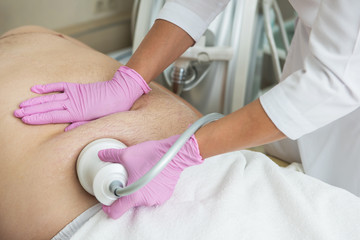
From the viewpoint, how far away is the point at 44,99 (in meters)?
1.17

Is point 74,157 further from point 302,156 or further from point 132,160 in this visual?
point 302,156

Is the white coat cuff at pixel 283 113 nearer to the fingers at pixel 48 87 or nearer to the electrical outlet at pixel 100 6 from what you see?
the fingers at pixel 48 87

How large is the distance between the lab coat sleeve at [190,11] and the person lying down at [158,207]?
0.31 metres

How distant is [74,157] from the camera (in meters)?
1.08

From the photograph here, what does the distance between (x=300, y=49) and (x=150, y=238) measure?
79cm

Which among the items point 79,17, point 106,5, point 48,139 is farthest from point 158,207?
point 106,5

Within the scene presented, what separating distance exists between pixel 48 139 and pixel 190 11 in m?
0.59

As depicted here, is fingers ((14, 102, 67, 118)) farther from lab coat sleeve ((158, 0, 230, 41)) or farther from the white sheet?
lab coat sleeve ((158, 0, 230, 41))

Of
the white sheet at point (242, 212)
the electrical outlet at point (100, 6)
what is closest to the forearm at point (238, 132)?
the white sheet at point (242, 212)

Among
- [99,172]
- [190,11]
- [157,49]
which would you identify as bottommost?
[99,172]

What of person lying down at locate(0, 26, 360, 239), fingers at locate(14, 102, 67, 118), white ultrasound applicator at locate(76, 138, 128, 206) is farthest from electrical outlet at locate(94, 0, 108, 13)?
white ultrasound applicator at locate(76, 138, 128, 206)

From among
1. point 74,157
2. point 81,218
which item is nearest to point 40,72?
point 74,157

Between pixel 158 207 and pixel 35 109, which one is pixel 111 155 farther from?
pixel 35 109

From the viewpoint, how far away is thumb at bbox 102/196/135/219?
0.98 m
